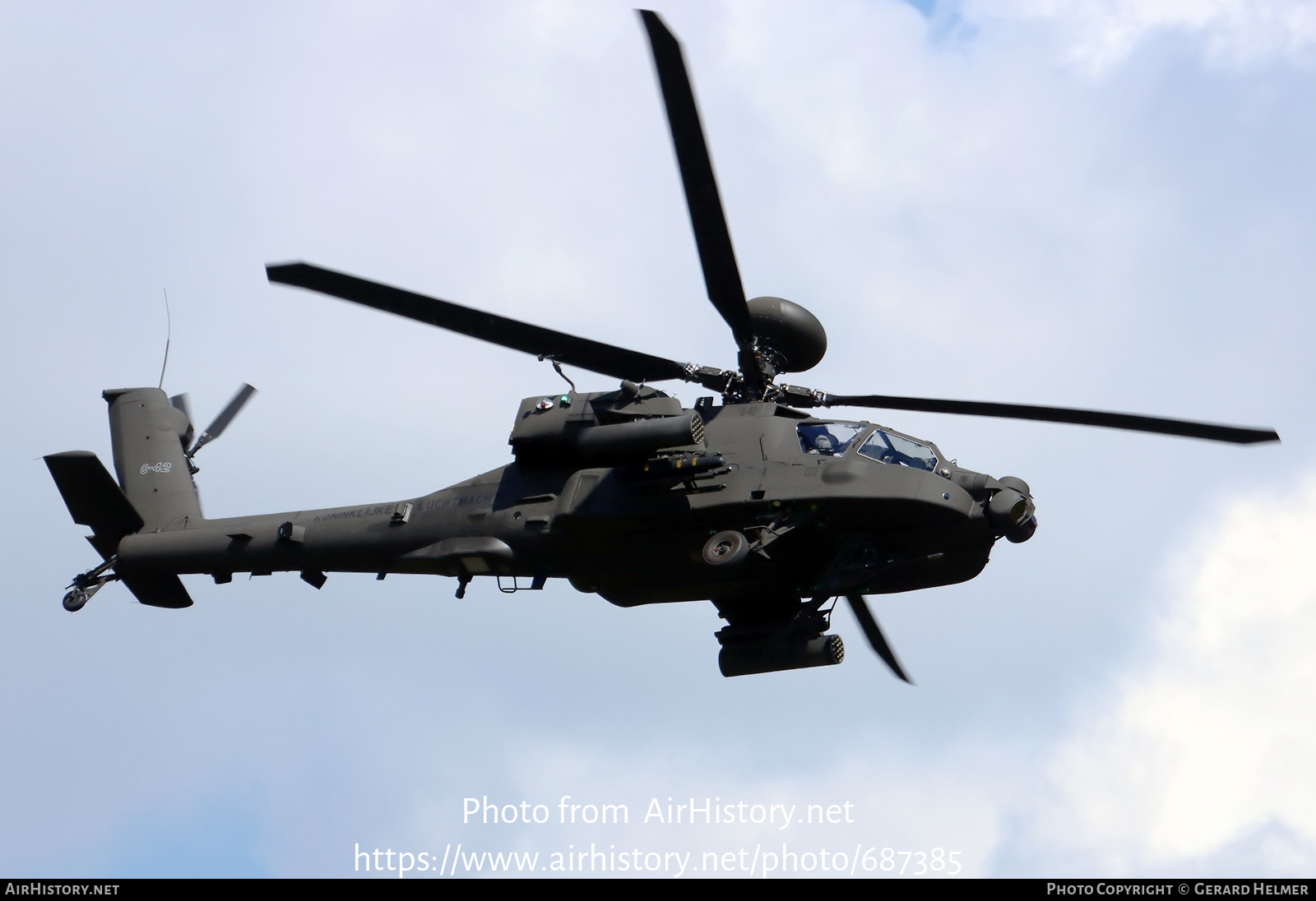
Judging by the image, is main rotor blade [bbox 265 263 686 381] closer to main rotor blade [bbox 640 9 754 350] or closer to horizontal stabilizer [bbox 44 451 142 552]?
main rotor blade [bbox 640 9 754 350]

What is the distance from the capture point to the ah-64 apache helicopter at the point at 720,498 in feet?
53.0

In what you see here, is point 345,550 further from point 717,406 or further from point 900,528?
point 900,528

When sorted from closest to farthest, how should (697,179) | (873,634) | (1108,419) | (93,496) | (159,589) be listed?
(697,179) < (1108,419) < (873,634) < (93,496) < (159,589)

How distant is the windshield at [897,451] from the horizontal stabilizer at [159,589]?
32.6 feet

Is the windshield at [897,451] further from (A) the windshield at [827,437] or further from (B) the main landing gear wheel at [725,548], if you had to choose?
(B) the main landing gear wheel at [725,548]

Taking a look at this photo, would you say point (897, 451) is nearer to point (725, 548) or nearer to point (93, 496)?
point (725, 548)

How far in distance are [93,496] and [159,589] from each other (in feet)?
5.17

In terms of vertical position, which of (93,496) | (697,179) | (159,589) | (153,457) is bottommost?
(159,589)

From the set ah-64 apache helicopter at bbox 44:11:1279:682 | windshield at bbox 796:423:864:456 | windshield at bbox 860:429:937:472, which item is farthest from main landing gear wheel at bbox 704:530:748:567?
windshield at bbox 860:429:937:472

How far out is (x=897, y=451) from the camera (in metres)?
16.7

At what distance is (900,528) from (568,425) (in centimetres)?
410

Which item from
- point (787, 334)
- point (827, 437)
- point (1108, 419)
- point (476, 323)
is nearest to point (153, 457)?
point (476, 323)
